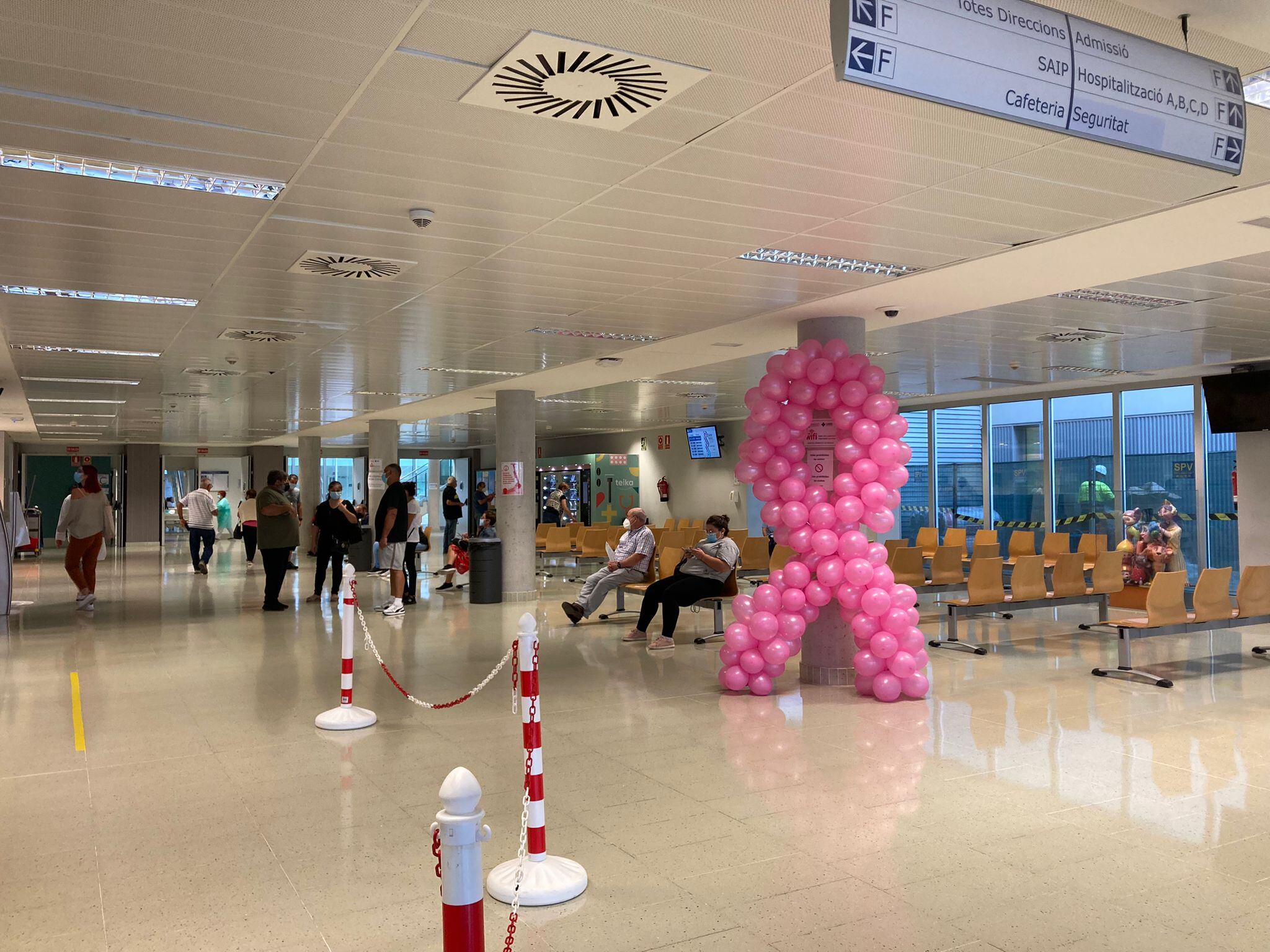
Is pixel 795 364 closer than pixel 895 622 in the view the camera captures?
No

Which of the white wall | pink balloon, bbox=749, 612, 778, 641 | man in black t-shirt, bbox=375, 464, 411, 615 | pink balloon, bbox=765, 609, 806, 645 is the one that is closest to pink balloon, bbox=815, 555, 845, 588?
pink balloon, bbox=765, 609, 806, 645

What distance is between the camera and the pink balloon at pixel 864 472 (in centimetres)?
748

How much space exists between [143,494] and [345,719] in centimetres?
2881

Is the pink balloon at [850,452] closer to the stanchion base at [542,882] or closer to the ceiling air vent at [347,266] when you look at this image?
the ceiling air vent at [347,266]

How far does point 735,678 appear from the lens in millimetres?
7383

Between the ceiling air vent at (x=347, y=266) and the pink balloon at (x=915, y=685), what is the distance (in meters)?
4.56

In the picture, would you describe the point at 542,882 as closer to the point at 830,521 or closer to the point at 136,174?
the point at 136,174

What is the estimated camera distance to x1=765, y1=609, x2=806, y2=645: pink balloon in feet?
24.6

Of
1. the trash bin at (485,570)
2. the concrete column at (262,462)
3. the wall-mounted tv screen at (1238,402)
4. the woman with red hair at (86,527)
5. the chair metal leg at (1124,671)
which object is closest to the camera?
the chair metal leg at (1124,671)

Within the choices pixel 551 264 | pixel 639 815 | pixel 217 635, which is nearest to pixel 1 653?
pixel 217 635

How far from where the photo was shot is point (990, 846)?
406 cm

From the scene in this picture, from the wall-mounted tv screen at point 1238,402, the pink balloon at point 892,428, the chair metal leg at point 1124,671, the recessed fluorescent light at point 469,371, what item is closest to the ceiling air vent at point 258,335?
the recessed fluorescent light at point 469,371

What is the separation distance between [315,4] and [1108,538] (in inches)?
611

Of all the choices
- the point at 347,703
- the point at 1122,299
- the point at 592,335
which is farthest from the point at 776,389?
the point at 347,703
